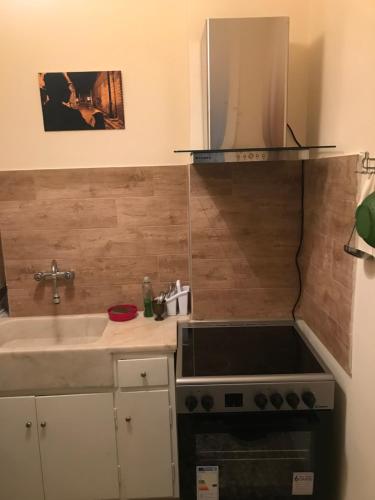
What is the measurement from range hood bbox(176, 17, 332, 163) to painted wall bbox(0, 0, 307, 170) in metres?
0.34

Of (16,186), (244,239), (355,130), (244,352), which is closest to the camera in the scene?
(355,130)

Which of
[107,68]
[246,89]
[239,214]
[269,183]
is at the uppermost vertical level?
[107,68]

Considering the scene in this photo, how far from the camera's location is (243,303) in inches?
79.7

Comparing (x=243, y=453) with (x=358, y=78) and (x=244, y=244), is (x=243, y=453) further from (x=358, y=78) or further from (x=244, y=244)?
(x=358, y=78)

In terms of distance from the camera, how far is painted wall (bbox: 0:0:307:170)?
1960 millimetres

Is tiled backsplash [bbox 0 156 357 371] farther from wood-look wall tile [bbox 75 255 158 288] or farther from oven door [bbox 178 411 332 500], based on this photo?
oven door [bbox 178 411 332 500]

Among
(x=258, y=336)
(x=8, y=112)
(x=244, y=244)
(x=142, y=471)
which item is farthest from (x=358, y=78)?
(x=142, y=471)

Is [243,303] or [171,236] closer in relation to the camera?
[243,303]

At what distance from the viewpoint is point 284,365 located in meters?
1.60

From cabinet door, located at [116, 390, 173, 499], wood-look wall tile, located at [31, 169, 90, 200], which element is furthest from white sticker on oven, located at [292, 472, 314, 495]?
wood-look wall tile, located at [31, 169, 90, 200]

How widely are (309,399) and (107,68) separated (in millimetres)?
1839

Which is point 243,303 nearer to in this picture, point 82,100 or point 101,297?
point 101,297

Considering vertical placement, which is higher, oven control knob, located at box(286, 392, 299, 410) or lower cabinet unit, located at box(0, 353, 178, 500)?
oven control knob, located at box(286, 392, 299, 410)

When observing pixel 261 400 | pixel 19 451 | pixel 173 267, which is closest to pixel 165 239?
pixel 173 267
